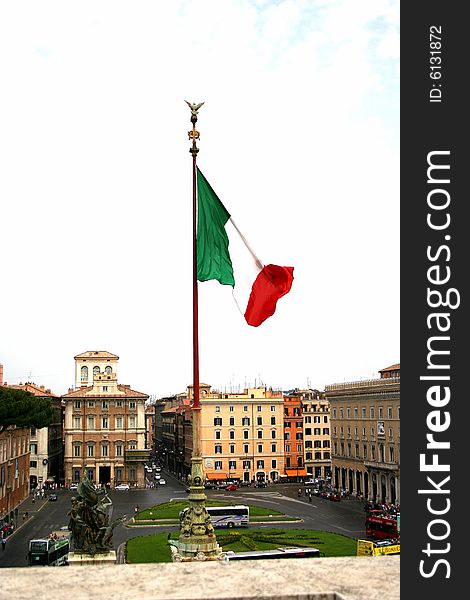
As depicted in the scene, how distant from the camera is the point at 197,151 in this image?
17469 mm

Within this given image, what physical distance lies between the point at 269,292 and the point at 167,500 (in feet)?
177

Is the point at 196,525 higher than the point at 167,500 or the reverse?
higher

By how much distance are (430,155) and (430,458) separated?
8.18 ft

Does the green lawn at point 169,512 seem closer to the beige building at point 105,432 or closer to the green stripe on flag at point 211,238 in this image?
the beige building at point 105,432

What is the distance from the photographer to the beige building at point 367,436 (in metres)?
64.2

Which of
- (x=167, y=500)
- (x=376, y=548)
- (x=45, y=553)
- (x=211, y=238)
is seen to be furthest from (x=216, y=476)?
(x=211, y=238)

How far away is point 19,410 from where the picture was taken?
168ft

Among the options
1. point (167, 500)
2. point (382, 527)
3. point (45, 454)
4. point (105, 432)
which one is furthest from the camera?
point (45, 454)

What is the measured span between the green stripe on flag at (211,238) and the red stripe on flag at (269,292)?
817mm

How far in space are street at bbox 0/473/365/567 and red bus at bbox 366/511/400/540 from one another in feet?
7.43

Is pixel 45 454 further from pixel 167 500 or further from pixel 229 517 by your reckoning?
pixel 229 517

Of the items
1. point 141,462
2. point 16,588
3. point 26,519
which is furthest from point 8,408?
point 16,588

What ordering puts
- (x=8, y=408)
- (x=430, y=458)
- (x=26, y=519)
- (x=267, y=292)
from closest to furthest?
(x=430, y=458), (x=267, y=292), (x=8, y=408), (x=26, y=519)

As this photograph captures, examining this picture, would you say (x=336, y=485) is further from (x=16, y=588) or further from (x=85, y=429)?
(x=16, y=588)
